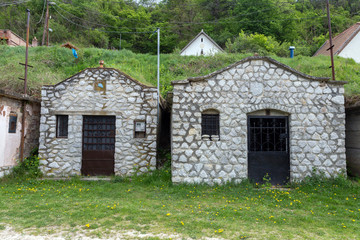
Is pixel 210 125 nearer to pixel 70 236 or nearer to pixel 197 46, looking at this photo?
pixel 70 236

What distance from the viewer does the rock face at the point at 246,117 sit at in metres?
7.28

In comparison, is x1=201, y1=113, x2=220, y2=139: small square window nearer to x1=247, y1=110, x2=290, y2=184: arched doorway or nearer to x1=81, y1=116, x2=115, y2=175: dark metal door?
x1=247, y1=110, x2=290, y2=184: arched doorway

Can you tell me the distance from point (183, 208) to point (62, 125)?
5.78 meters

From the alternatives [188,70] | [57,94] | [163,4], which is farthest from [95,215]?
[163,4]

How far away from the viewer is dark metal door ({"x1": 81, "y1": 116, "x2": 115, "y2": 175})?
859 centimetres

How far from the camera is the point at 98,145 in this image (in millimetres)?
8695

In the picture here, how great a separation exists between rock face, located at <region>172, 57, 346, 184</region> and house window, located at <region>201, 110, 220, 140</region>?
154 millimetres

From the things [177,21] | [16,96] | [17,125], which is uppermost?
[177,21]

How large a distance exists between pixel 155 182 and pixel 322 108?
18.5 ft

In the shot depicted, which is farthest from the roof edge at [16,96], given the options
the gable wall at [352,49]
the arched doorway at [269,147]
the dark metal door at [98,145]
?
the gable wall at [352,49]

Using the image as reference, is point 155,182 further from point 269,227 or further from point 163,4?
point 163,4

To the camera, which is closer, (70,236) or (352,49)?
(70,236)

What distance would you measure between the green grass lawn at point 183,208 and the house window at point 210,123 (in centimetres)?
164

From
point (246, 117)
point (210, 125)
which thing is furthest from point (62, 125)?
point (246, 117)
